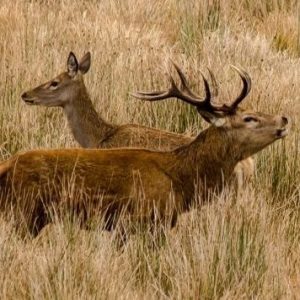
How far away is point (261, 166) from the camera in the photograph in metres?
8.13

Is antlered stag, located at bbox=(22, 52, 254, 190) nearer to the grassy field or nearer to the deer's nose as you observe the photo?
the grassy field

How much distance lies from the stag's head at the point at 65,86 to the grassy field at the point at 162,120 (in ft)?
0.51

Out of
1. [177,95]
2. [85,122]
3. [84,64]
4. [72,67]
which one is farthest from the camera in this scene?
[84,64]

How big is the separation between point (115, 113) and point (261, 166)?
2.01 metres

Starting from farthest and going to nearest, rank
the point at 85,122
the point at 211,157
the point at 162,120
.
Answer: the point at 162,120, the point at 85,122, the point at 211,157

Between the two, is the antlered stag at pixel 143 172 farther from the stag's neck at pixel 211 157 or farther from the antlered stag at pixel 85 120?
the antlered stag at pixel 85 120

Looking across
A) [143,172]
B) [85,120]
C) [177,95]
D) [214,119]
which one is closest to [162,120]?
[85,120]

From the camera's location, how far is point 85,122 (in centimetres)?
927

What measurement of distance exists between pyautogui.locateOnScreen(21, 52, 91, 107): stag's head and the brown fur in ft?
7.89

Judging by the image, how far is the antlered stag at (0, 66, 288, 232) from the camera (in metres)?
6.52

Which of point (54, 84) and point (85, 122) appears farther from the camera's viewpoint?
point (54, 84)

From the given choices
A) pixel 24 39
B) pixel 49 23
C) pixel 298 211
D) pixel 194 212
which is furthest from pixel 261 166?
pixel 49 23

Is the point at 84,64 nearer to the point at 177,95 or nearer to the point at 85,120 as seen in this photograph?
the point at 85,120

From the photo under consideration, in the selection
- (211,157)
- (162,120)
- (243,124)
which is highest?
(243,124)
